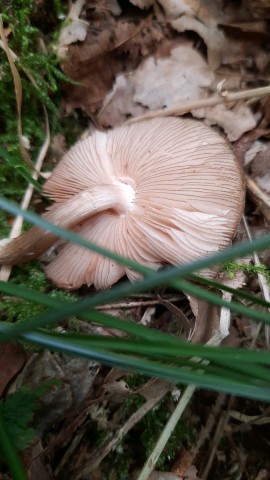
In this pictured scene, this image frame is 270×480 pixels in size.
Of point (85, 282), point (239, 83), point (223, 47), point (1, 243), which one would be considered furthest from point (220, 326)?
point (223, 47)

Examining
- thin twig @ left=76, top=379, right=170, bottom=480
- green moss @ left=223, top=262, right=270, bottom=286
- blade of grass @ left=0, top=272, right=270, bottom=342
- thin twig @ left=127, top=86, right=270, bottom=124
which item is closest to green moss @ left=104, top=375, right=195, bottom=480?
thin twig @ left=76, top=379, right=170, bottom=480

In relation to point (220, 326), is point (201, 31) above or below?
above

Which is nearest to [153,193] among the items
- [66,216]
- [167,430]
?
[66,216]

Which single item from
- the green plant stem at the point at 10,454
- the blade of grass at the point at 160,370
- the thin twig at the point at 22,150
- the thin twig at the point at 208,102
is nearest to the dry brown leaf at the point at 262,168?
the thin twig at the point at 208,102

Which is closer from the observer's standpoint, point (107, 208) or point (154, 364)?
point (154, 364)

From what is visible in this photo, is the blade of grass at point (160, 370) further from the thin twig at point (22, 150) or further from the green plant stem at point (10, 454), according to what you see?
the thin twig at point (22, 150)

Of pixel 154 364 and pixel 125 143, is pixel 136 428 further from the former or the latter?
pixel 125 143

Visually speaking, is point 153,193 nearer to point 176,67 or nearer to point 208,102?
point 208,102
